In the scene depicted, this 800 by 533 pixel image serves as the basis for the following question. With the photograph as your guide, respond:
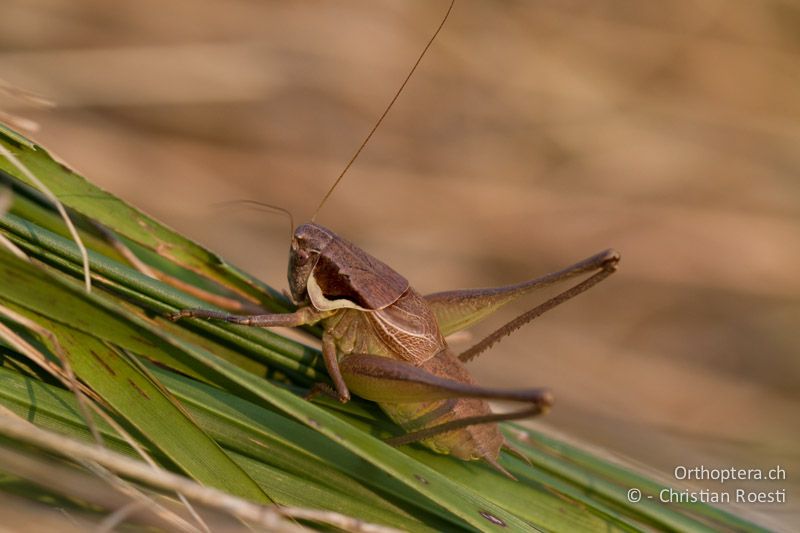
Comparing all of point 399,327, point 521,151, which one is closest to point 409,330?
point 399,327

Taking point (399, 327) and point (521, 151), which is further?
point (521, 151)

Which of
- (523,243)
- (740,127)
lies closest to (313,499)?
(523,243)

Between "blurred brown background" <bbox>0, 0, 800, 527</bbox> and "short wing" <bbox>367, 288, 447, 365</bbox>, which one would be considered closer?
"short wing" <bbox>367, 288, 447, 365</bbox>

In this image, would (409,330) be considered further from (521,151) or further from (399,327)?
(521,151)

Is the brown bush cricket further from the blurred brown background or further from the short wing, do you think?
the blurred brown background

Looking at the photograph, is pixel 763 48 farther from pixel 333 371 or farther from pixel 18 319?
pixel 18 319

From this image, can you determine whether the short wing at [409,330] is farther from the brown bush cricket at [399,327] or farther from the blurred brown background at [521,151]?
the blurred brown background at [521,151]

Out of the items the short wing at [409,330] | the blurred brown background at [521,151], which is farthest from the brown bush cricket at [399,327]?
the blurred brown background at [521,151]

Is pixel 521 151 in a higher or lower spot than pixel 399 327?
higher

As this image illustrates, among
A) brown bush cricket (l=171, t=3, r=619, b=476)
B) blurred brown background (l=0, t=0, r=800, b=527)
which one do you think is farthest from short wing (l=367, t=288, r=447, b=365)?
blurred brown background (l=0, t=0, r=800, b=527)
